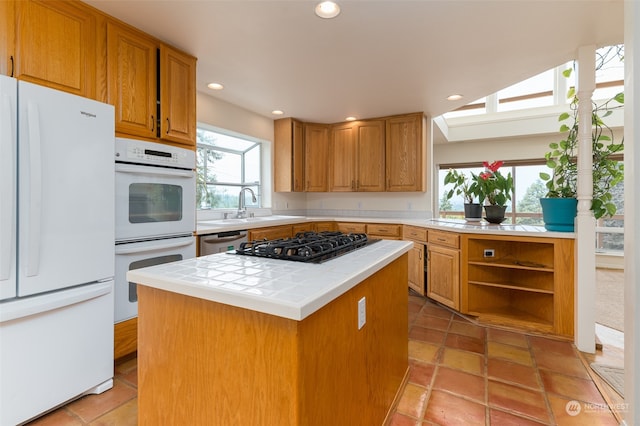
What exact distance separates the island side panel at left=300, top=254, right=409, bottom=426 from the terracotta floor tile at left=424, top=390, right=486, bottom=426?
8.1 inches

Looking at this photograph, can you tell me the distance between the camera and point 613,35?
2.15m

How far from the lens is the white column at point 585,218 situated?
224 centimetres

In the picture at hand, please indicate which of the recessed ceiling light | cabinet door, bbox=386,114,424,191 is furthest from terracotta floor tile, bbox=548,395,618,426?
cabinet door, bbox=386,114,424,191

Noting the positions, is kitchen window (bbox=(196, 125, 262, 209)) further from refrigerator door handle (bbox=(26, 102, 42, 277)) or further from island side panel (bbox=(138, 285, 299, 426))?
island side panel (bbox=(138, 285, 299, 426))

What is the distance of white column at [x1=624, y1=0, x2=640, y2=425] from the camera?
50.8 inches

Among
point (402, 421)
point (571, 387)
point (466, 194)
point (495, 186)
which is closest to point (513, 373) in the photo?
point (571, 387)

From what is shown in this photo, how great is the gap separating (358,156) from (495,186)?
76.2 inches

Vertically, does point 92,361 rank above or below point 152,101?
below

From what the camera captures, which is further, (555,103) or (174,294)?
(555,103)

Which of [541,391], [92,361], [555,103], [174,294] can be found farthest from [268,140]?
[555,103]

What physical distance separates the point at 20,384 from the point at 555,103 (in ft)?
24.6

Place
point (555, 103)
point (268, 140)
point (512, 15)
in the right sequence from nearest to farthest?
point (512, 15), point (268, 140), point (555, 103)

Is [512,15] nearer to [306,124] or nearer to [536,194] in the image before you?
[306,124]

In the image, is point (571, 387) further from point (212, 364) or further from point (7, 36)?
point (7, 36)
